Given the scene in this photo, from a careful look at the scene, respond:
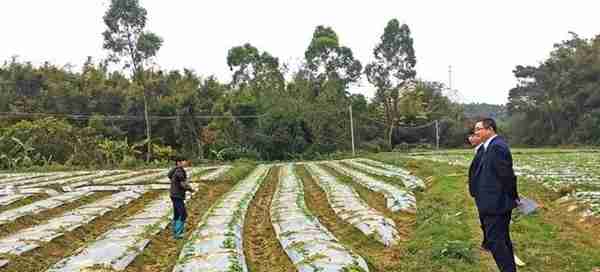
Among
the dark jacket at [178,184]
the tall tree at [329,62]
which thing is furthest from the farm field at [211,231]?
the tall tree at [329,62]

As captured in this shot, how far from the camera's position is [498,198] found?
17.5ft

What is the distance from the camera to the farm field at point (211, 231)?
266 inches

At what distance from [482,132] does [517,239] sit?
9.35 feet

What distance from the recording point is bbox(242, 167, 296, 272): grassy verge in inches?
274

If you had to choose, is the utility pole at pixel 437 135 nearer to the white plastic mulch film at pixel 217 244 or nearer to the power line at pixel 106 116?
the power line at pixel 106 116

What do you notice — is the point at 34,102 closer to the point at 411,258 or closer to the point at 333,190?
the point at 333,190

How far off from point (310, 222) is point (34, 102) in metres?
36.2

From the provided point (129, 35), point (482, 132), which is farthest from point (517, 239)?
point (129, 35)

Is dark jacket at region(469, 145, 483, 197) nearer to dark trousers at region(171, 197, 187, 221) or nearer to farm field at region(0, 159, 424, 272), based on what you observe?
farm field at region(0, 159, 424, 272)

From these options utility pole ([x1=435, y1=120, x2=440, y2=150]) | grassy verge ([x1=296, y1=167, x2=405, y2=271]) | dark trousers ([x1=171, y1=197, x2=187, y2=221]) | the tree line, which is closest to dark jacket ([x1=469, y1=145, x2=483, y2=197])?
grassy verge ([x1=296, y1=167, x2=405, y2=271])

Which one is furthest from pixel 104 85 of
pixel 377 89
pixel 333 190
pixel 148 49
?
pixel 333 190

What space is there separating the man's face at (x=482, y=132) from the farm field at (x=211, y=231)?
6.75ft

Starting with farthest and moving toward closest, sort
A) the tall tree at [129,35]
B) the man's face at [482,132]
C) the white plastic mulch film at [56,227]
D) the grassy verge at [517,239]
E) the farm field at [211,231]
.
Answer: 1. the tall tree at [129,35]
2. the white plastic mulch film at [56,227]
3. the farm field at [211,231]
4. the grassy verge at [517,239]
5. the man's face at [482,132]

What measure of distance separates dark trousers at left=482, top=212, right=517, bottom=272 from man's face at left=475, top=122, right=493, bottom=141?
2.83 ft
